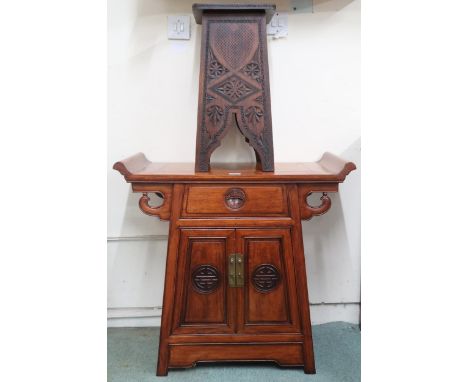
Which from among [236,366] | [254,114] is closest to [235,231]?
[254,114]

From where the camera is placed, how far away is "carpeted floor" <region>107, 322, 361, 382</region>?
1707 mm

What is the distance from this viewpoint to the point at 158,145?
203 cm

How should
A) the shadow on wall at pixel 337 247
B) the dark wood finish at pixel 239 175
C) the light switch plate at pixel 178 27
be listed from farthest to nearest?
the shadow on wall at pixel 337 247 < the light switch plate at pixel 178 27 < the dark wood finish at pixel 239 175

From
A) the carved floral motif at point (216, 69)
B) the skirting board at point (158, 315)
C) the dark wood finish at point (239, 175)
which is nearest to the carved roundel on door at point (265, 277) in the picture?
the dark wood finish at point (239, 175)

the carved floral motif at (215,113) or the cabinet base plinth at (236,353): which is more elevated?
the carved floral motif at (215,113)

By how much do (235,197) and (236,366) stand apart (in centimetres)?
70

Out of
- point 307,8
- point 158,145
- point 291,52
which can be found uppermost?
point 307,8

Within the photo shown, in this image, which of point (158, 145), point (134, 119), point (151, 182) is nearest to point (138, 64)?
point (134, 119)

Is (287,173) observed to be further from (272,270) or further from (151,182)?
(151,182)

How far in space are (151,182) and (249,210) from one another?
39 cm

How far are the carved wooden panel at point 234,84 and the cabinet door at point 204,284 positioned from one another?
284 millimetres

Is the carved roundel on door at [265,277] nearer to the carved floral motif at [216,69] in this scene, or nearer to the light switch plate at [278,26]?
the carved floral motif at [216,69]

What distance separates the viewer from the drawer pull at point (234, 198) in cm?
167

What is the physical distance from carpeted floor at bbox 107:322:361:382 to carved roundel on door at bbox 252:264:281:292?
0.34 meters
